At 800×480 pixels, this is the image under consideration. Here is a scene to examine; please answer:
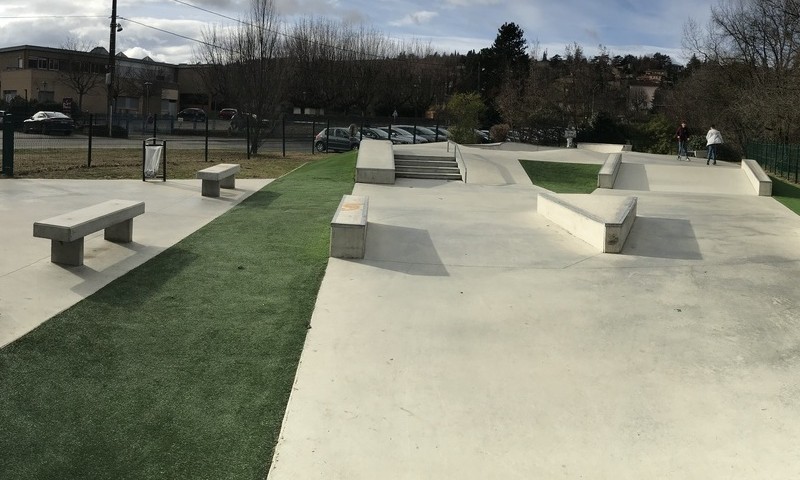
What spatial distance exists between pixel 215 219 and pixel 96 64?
2926 inches

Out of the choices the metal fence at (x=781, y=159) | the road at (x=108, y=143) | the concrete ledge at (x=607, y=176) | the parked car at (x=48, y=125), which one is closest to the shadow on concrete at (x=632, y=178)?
the concrete ledge at (x=607, y=176)

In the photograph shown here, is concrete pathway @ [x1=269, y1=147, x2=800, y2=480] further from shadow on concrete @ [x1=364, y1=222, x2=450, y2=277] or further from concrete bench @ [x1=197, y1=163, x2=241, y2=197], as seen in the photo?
concrete bench @ [x1=197, y1=163, x2=241, y2=197]

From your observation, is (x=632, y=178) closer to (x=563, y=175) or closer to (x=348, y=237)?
(x=563, y=175)

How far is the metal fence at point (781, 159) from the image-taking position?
2569 centimetres

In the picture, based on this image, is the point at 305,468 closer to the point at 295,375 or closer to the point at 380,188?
the point at 295,375

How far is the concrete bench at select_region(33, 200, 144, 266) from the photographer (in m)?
6.89

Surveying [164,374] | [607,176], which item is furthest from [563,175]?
[164,374]

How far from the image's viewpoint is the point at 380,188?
16266mm

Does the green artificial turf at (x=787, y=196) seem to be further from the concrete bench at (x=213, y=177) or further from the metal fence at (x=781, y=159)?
the concrete bench at (x=213, y=177)

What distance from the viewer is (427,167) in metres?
20.0

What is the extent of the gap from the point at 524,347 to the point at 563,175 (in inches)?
591

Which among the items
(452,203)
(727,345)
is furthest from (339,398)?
(452,203)

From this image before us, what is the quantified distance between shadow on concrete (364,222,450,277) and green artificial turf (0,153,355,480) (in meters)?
0.86

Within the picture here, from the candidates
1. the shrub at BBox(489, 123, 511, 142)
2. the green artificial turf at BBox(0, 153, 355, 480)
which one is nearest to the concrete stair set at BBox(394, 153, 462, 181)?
the green artificial turf at BBox(0, 153, 355, 480)
